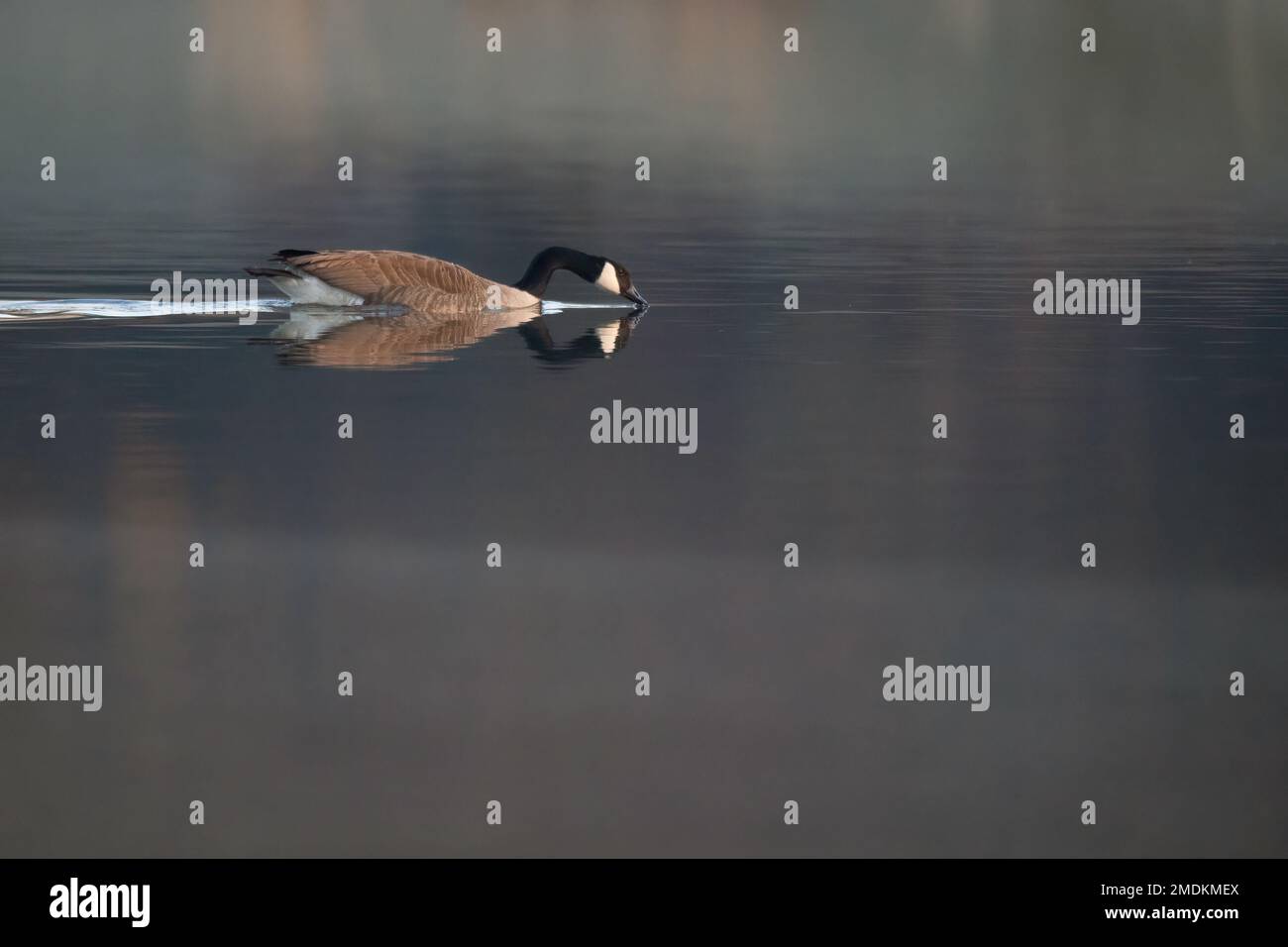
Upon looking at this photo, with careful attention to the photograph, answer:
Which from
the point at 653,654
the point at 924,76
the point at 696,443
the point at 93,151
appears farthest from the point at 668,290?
the point at 924,76

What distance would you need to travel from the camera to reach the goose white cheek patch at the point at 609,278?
48.0 feet

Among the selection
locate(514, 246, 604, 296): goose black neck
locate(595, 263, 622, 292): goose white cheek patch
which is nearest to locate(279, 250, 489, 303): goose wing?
locate(514, 246, 604, 296): goose black neck

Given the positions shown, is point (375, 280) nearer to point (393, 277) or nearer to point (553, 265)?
point (393, 277)

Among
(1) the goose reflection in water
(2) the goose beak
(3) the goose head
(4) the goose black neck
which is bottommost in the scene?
(1) the goose reflection in water

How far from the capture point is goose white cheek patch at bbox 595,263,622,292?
14625mm

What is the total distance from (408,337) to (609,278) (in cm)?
227

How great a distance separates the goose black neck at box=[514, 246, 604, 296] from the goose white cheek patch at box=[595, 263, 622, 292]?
0.05 m

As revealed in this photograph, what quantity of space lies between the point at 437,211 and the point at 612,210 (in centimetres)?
200

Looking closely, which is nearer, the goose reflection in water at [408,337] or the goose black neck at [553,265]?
the goose reflection in water at [408,337]

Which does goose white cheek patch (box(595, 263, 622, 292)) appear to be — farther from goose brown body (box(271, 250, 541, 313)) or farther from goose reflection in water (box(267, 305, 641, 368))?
goose brown body (box(271, 250, 541, 313))

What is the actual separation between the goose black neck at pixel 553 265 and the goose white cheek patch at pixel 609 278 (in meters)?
0.05

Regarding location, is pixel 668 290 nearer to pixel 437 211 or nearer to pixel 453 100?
pixel 437 211

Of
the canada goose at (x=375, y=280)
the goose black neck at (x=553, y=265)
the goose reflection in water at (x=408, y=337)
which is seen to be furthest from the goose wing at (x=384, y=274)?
the goose black neck at (x=553, y=265)

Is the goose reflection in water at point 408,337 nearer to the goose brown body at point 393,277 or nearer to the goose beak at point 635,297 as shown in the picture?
the goose brown body at point 393,277
